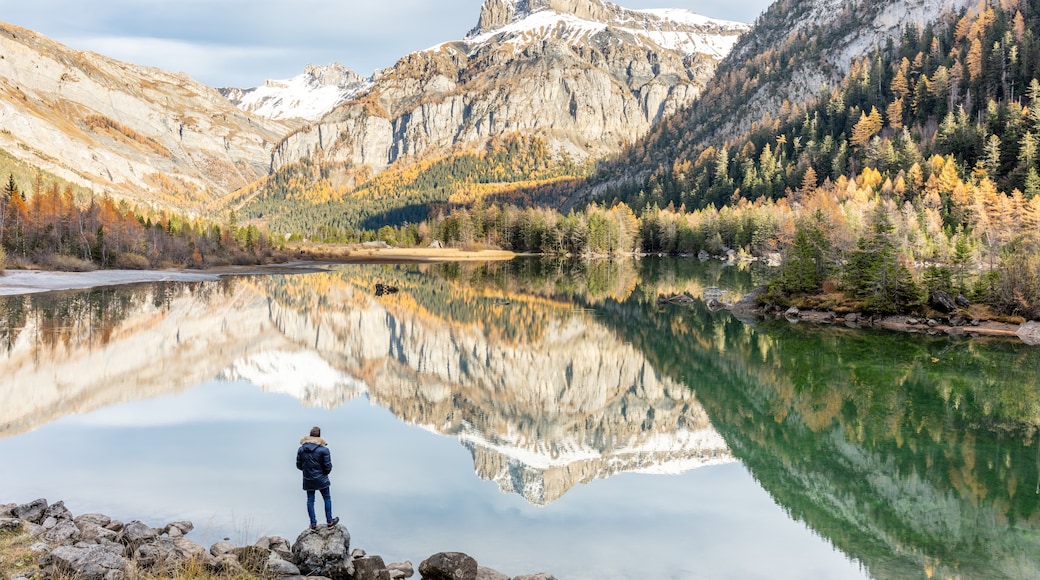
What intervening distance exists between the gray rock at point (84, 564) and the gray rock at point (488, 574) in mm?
5878

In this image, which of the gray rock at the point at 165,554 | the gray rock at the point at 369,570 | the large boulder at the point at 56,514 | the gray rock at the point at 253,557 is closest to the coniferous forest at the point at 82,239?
the large boulder at the point at 56,514

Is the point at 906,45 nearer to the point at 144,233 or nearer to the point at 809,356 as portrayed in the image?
the point at 809,356

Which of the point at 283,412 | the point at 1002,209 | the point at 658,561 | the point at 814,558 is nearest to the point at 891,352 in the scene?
the point at 814,558

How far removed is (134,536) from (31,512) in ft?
11.1

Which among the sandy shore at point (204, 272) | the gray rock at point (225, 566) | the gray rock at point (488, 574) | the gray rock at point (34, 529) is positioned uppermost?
the sandy shore at point (204, 272)

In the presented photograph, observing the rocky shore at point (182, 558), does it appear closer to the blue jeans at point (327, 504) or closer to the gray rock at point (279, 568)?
the gray rock at point (279, 568)

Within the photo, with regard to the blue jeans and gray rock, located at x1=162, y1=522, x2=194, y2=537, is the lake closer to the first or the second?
gray rock, located at x1=162, y1=522, x2=194, y2=537

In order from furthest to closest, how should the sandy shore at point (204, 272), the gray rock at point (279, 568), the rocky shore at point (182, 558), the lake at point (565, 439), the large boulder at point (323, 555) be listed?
the sandy shore at point (204, 272)
the lake at point (565, 439)
the large boulder at point (323, 555)
the gray rock at point (279, 568)
the rocky shore at point (182, 558)

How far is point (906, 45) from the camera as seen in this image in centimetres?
17500

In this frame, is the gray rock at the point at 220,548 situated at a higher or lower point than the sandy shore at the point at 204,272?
lower

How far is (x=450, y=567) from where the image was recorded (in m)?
12.1

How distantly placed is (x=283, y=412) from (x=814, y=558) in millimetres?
21354

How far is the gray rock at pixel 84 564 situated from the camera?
1041cm

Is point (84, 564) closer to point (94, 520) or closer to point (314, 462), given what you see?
point (314, 462)
